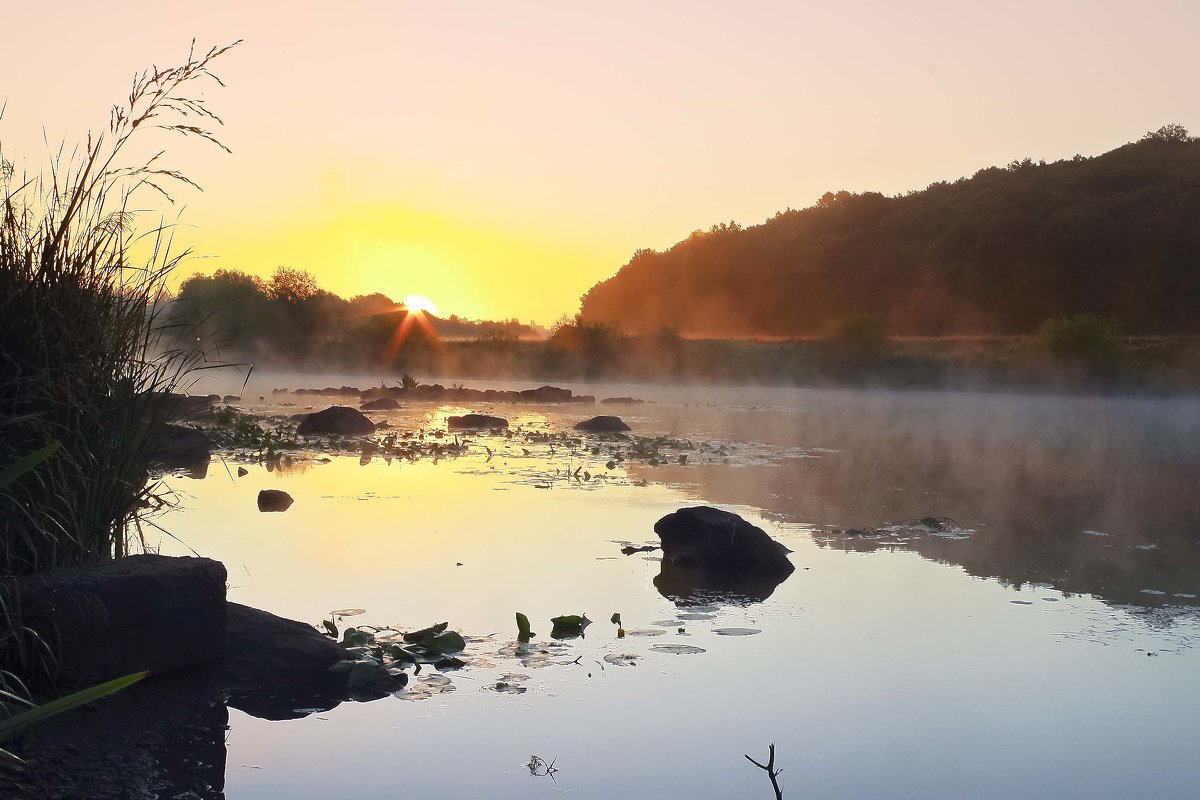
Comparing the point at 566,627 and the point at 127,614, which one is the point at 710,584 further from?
the point at 127,614

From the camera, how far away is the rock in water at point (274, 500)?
36.9 ft

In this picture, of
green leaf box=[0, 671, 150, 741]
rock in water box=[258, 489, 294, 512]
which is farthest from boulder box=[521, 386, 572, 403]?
green leaf box=[0, 671, 150, 741]

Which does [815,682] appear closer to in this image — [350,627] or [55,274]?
[350,627]

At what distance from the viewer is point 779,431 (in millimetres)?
24188

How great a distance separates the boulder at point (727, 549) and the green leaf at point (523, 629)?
2.55m

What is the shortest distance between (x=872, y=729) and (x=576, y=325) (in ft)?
156

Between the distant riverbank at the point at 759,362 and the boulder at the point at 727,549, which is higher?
the distant riverbank at the point at 759,362

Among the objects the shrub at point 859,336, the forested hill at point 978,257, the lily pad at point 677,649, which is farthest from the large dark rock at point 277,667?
the forested hill at point 978,257

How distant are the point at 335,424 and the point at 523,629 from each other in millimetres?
14582

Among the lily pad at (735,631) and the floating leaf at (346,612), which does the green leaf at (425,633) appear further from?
the lily pad at (735,631)

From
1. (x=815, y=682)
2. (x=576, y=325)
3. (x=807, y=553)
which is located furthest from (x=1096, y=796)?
(x=576, y=325)

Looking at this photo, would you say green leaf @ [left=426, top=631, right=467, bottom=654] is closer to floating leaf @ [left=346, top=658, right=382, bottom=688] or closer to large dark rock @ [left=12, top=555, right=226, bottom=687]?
floating leaf @ [left=346, top=658, right=382, bottom=688]

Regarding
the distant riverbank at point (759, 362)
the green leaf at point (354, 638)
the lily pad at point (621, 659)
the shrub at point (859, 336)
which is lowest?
the lily pad at point (621, 659)

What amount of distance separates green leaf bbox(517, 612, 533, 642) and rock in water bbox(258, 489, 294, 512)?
5482 millimetres
